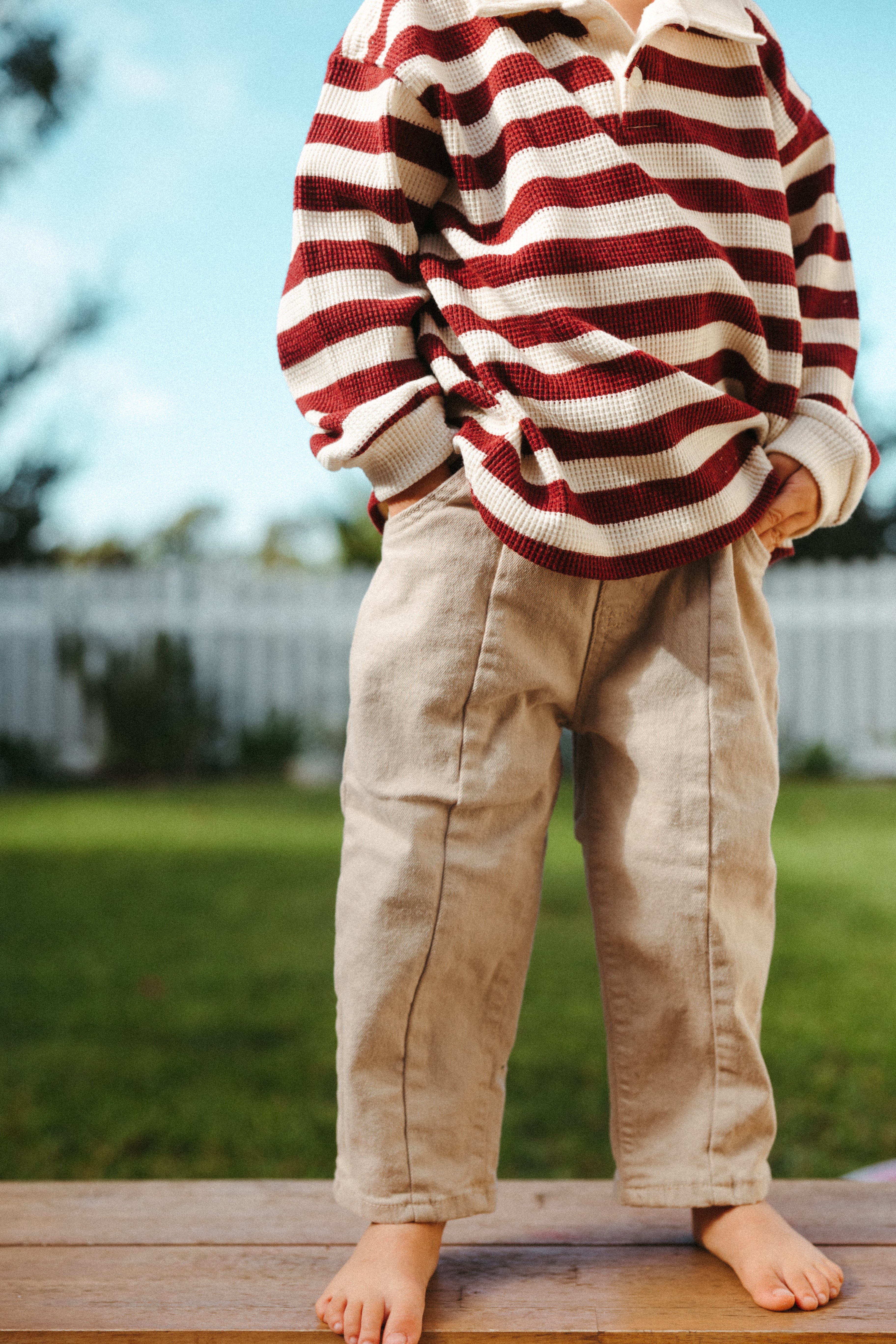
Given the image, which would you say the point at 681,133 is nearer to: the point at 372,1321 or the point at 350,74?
the point at 350,74

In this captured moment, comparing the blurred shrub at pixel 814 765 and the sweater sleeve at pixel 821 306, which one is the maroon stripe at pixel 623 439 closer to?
the sweater sleeve at pixel 821 306

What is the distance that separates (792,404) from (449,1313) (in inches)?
37.0

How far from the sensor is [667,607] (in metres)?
1.15

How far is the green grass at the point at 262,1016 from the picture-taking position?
1863mm

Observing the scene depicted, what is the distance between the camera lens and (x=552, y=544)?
1050 millimetres

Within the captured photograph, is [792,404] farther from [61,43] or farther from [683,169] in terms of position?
[61,43]

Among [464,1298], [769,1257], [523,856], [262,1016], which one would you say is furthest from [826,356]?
[262,1016]

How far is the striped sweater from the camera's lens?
3.49 ft

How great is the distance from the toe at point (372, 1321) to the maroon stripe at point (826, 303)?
41.9 inches

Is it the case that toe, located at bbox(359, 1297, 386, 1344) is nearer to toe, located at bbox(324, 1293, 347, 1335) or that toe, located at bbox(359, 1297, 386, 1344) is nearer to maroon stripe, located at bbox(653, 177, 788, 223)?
toe, located at bbox(324, 1293, 347, 1335)

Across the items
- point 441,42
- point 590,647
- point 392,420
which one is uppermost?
point 441,42

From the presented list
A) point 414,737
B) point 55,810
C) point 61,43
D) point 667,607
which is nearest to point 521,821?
point 414,737

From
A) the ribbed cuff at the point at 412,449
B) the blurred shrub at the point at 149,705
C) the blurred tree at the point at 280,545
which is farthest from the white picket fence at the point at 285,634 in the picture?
the ribbed cuff at the point at 412,449

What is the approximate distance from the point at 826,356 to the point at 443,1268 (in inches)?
40.5
